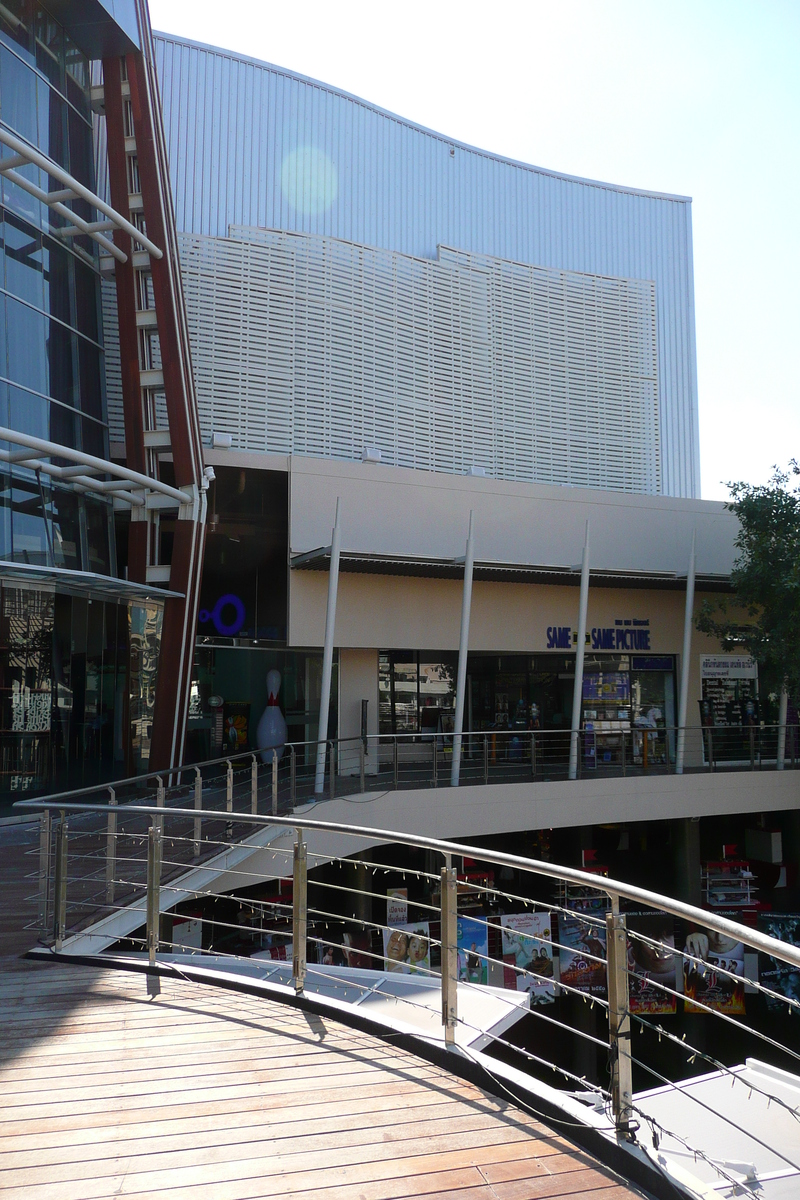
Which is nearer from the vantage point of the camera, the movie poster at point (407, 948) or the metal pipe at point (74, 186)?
the metal pipe at point (74, 186)

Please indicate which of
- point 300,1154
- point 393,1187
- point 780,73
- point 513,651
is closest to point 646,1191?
point 393,1187

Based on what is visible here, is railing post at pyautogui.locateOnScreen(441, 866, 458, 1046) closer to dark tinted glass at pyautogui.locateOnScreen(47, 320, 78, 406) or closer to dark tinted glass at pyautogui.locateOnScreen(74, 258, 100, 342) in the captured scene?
dark tinted glass at pyautogui.locateOnScreen(47, 320, 78, 406)

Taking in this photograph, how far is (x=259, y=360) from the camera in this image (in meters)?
18.7

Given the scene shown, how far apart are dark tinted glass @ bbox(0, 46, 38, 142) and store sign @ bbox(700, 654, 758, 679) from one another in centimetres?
1540

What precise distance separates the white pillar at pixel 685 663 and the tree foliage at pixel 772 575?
696 millimetres

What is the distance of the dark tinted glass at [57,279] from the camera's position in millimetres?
12992

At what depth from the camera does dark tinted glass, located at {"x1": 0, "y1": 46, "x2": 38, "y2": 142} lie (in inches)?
484

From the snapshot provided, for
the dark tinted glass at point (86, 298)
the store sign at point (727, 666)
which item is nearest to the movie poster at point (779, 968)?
the store sign at point (727, 666)

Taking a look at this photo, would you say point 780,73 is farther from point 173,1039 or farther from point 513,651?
point 513,651

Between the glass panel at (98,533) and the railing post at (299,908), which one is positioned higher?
the glass panel at (98,533)

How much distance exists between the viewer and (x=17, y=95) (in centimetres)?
1259

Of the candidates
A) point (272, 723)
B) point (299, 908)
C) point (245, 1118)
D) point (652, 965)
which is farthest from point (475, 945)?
point (245, 1118)

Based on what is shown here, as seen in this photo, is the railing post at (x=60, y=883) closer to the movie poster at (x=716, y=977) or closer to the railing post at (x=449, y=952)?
the railing post at (x=449, y=952)

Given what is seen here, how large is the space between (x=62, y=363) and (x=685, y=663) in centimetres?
1246
